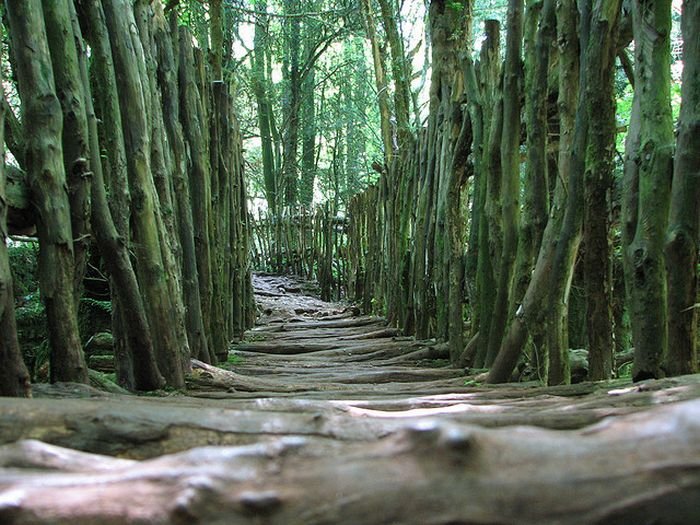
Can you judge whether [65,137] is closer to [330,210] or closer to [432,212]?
[432,212]

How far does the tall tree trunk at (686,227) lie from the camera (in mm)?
2082

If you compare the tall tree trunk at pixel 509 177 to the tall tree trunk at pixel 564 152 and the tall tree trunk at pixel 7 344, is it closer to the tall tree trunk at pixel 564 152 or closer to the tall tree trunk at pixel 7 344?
the tall tree trunk at pixel 564 152

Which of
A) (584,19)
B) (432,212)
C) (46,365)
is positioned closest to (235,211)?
(432,212)

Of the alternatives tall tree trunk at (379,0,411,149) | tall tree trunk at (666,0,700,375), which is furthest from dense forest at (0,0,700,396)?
tall tree trunk at (379,0,411,149)

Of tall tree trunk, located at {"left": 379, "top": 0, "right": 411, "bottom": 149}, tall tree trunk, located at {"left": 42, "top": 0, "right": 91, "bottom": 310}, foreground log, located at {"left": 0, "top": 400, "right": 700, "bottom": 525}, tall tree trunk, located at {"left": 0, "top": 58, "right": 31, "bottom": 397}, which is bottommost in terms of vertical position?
foreground log, located at {"left": 0, "top": 400, "right": 700, "bottom": 525}

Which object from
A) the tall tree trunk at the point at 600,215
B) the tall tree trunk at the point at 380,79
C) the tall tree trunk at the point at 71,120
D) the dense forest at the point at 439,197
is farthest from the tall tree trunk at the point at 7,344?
the tall tree trunk at the point at 380,79

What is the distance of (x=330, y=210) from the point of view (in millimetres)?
12336

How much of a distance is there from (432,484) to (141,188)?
245 centimetres

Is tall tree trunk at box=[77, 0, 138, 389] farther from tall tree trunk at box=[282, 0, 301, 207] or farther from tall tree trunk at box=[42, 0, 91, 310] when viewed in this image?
tall tree trunk at box=[282, 0, 301, 207]

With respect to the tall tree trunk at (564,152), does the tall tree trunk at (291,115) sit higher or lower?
higher

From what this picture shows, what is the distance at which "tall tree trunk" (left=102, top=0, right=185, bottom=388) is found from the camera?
3.01 meters

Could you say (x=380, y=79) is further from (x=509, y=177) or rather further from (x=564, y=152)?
(x=564, y=152)

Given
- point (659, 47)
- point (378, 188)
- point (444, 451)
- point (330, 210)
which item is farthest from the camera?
point (330, 210)

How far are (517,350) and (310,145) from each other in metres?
→ 16.2
